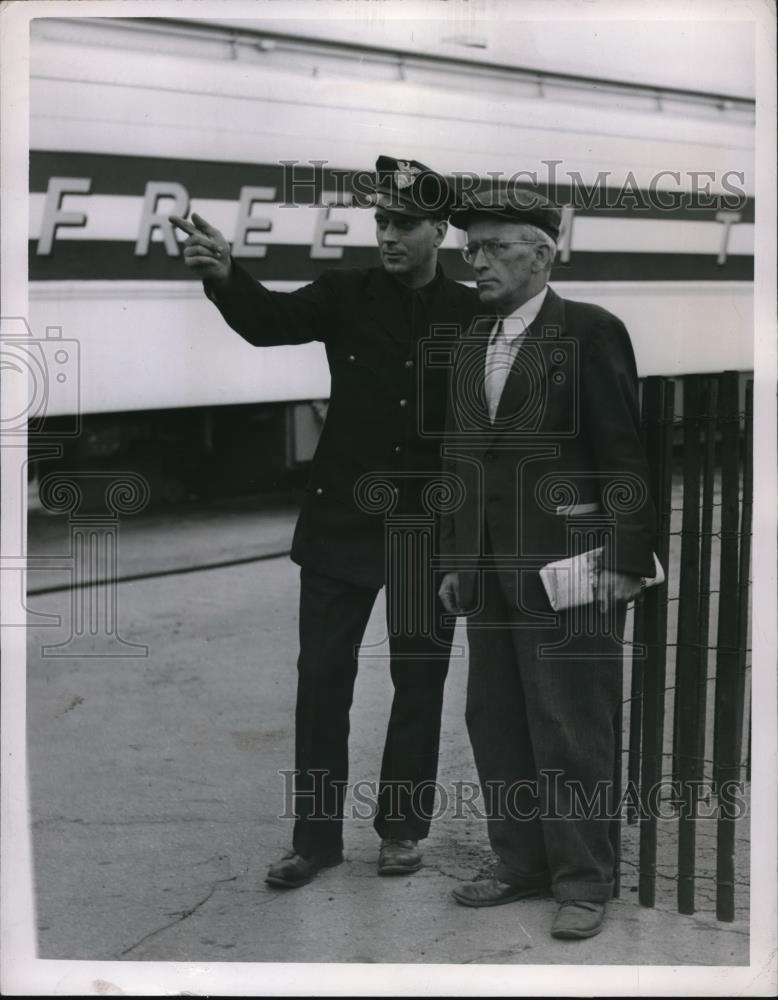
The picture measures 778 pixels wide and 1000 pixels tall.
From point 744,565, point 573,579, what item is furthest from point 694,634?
point 573,579

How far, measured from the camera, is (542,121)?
12.6 feet

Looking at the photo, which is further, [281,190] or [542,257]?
[281,190]

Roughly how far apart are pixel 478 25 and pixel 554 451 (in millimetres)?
1023

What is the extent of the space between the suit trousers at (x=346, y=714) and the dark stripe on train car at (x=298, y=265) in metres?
1.32

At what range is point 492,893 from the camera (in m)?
3.28

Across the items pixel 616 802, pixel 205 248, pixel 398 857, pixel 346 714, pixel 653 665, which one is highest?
pixel 205 248

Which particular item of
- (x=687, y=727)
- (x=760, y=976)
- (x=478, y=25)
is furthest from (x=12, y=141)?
(x=760, y=976)

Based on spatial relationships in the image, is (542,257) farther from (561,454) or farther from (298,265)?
(298,265)

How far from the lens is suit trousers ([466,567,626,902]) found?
3.16 metres

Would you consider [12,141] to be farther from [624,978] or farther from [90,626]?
[90,626]

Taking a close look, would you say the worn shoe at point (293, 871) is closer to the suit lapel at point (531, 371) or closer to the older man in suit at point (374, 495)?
the older man in suit at point (374, 495)

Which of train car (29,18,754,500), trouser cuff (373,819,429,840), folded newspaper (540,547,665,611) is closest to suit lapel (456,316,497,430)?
folded newspaper (540,547,665,611)

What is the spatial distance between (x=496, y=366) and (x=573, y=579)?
530mm

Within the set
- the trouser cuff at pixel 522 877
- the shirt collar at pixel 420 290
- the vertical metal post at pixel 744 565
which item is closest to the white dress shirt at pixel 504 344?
the shirt collar at pixel 420 290
